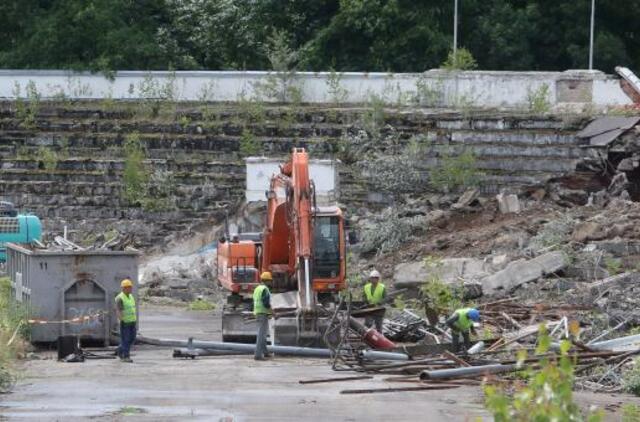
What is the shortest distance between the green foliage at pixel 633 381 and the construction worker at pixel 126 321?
812 centimetres

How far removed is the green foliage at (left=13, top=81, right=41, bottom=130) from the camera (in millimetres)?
48031

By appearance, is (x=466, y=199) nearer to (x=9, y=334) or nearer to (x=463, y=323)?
(x=463, y=323)

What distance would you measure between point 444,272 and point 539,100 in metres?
14.1

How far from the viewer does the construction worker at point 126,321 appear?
80.1ft

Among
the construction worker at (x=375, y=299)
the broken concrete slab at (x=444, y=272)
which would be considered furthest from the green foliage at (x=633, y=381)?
the broken concrete slab at (x=444, y=272)

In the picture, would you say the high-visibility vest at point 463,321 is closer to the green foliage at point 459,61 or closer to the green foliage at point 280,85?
the green foliage at point 280,85

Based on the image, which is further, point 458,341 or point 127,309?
point 127,309

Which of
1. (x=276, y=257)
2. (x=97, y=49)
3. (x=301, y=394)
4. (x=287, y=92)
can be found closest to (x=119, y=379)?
(x=301, y=394)

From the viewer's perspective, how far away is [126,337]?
24484 millimetres

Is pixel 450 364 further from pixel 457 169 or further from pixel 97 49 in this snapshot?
pixel 97 49

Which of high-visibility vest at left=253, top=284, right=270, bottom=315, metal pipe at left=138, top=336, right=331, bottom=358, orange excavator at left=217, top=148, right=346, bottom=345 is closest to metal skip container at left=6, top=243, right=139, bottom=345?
metal pipe at left=138, top=336, right=331, bottom=358

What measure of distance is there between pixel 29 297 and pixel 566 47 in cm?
3815

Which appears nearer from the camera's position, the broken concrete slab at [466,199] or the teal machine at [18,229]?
the teal machine at [18,229]

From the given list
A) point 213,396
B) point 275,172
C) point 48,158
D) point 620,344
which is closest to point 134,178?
point 48,158
